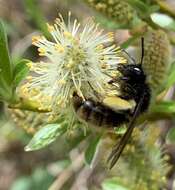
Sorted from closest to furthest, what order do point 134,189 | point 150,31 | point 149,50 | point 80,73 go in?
point 80,73 < point 149,50 < point 150,31 < point 134,189

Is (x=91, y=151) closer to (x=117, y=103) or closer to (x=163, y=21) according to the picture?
(x=117, y=103)

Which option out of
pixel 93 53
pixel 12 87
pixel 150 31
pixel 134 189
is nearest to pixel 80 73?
pixel 93 53

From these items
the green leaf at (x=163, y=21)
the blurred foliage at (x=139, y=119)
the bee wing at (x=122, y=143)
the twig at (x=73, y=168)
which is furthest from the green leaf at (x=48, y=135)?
the twig at (x=73, y=168)

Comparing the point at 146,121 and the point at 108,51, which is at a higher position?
the point at 108,51

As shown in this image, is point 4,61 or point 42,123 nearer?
point 4,61

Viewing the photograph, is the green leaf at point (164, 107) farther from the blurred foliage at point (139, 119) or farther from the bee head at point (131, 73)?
the bee head at point (131, 73)

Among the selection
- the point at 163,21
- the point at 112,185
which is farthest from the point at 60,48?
the point at 112,185

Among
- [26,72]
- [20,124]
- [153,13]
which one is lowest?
[20,124]

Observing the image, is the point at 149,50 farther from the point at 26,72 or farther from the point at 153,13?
the point at 26,72
